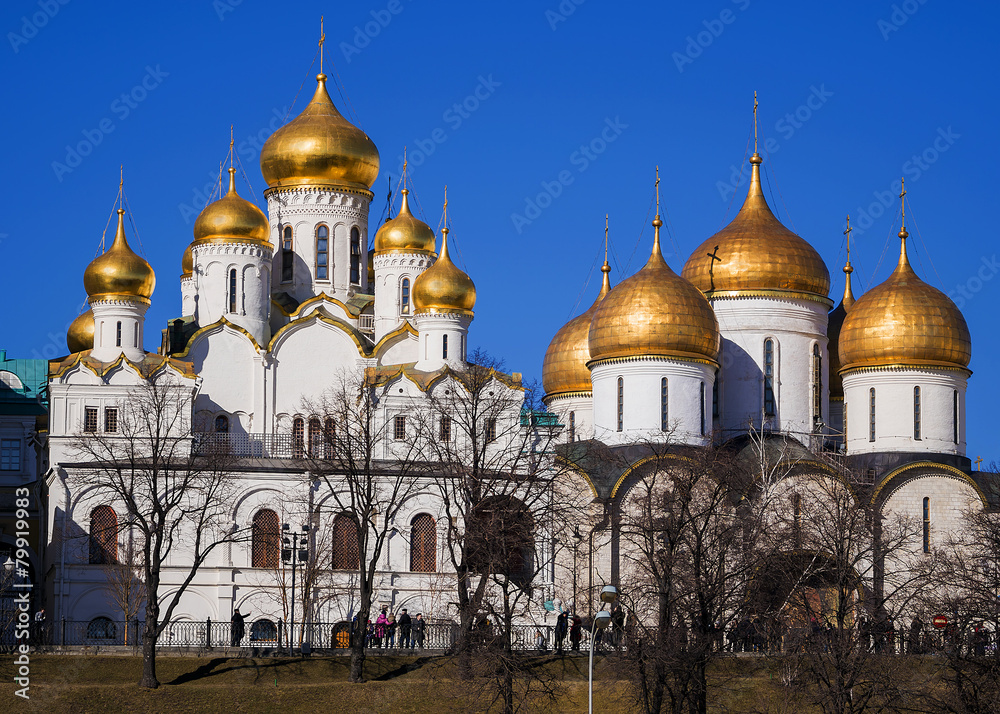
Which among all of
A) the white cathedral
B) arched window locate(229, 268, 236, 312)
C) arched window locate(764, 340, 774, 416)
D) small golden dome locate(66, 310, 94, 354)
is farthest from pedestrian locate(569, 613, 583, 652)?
small golden dome locate(66, 310, 94, 354)

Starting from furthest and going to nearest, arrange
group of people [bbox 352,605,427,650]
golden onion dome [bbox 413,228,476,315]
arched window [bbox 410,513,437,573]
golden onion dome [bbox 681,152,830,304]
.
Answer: golden onion dome [bbox 681,152,830,304] < golden onion dome [bbox 413,228,476,315] < arched window [bbox 410,513,437,573] < group of people [bbox 352,605,427,650]

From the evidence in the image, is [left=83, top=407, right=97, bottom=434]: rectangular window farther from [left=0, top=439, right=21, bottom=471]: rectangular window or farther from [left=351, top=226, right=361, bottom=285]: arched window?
[left=0, top=439, right=21, bottom=471]: rectangular window

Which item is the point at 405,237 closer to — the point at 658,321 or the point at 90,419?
the point at 658,321

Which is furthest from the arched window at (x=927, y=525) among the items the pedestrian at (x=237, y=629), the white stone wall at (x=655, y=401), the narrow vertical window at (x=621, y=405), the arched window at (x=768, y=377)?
the pedestrian at (x=237, y=629)

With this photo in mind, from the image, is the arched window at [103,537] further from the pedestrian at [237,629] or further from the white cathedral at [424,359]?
the pedestrian at [237,629]

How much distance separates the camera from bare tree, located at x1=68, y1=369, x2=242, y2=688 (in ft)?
129

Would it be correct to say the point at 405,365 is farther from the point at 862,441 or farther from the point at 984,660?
the point at 984,660

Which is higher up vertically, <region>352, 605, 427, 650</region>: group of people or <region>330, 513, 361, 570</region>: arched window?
<region>330, 513, 361, 570</region>: arched window

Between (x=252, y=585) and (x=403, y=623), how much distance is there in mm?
5282

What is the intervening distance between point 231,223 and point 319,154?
4.40 meters

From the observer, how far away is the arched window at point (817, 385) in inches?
1815

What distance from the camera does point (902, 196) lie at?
47281 millimetres

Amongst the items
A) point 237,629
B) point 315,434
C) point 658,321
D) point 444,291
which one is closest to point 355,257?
point 444,291

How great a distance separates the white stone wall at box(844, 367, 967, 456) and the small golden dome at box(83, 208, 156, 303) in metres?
18.8
